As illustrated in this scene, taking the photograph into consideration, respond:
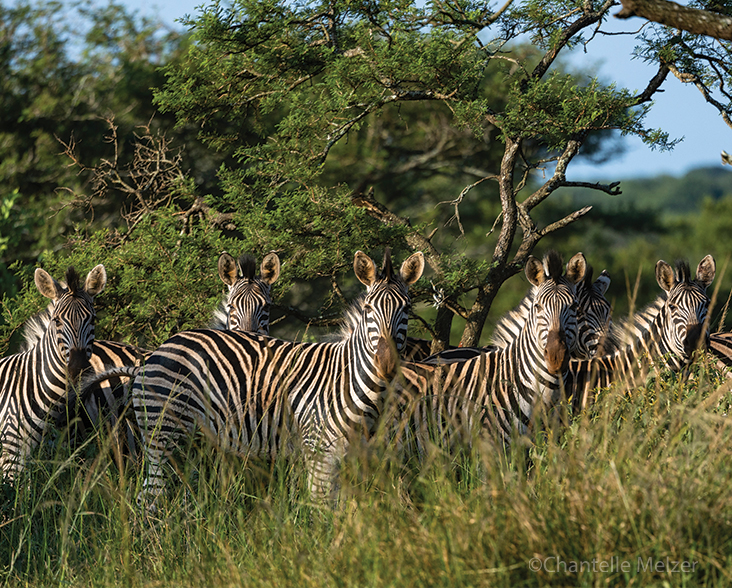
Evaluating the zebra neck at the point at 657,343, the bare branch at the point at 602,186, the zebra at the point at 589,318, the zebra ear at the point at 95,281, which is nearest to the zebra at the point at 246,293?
the zebra ear at the point at 95,281

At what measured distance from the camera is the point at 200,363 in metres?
5.70

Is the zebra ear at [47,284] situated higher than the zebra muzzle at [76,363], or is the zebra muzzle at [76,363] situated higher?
the zebra ear at [47,284]

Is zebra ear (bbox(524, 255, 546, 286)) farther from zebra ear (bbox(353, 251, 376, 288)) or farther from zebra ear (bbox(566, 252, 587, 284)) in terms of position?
zebra ear (bbox(353, 251, 376, 288))

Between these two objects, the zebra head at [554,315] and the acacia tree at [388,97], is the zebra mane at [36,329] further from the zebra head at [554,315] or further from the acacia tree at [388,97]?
the zebra head at [554,315]

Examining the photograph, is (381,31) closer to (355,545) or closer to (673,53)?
(673,53)

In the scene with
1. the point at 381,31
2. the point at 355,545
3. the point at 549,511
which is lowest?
the point at 355,545

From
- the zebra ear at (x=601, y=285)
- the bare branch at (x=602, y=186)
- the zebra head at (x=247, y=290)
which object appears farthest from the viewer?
the bare branch at (x=602, y=186)

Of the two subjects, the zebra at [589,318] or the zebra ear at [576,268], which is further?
the zebra at [589,318]

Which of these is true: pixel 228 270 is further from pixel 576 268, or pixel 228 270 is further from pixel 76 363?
pixel 576 268

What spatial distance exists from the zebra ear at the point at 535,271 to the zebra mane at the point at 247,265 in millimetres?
3007

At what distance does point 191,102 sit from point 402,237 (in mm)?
2947

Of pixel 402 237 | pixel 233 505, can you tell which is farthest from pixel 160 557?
pixel 402 237

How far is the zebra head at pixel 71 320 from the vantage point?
5.80m

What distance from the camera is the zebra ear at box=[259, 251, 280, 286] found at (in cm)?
789
